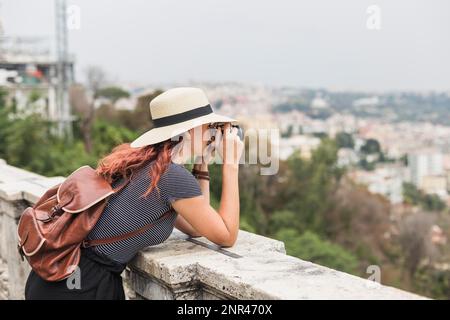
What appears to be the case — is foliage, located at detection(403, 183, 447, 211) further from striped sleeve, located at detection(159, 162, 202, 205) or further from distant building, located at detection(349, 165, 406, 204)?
striped sleeve, located at detection(159, 162, 202, 205)

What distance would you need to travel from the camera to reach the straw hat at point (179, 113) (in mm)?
2379

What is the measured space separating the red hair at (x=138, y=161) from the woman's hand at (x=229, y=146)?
187mm

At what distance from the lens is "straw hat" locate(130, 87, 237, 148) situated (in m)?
2.38

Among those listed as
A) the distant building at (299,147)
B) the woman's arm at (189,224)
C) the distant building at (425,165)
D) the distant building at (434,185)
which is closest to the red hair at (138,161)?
the woman's arm at (189,224)

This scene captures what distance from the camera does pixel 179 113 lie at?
2396 mm

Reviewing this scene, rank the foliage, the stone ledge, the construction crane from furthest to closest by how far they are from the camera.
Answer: the foliage, the construction crane, the stone ledge

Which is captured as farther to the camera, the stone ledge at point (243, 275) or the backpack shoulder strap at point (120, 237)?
the backpack shoulder strap at point (120, 237)

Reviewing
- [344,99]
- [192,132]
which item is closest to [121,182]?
[192,132]

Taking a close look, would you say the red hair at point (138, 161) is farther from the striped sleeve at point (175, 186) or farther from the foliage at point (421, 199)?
the foliage at point (421, 199)

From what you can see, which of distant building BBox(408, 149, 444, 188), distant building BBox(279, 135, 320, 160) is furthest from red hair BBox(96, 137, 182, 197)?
distant building BBox(408, 149, 444, 188)

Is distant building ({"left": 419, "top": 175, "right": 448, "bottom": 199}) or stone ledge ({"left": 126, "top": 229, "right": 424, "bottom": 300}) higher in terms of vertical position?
stone ledge ({"left": 126, "top": 229, "right": 424, "bottom": 300})
